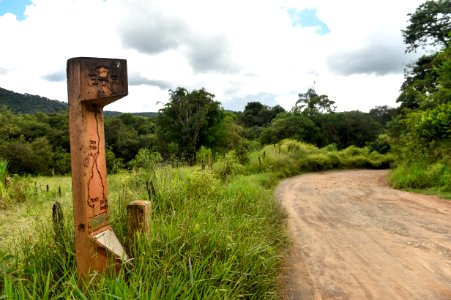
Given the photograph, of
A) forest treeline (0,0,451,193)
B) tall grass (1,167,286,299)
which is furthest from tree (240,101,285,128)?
tall grass (1,167,286,299)

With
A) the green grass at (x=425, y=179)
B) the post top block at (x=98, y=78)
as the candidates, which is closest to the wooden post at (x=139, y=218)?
the post top block at (x=98, y=78)

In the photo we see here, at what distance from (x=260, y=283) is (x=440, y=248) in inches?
124

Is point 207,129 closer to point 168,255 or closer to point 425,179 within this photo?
point 425,179

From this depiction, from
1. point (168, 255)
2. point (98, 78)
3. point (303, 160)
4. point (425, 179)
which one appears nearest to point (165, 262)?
point (168, 255)

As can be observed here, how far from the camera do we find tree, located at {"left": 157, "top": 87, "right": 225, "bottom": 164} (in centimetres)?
3397

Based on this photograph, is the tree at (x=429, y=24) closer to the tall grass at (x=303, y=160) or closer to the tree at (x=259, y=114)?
the tall grass at (x=303, y=160)

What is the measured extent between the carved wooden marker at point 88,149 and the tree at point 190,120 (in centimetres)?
3112

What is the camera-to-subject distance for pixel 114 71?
257 centimetres

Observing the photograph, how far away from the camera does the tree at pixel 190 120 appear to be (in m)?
34.0

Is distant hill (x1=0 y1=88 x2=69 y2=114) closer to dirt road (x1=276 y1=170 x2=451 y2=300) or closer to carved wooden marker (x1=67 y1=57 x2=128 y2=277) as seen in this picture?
dirt road (x1=276 y1=170 x2=451 y2=300)

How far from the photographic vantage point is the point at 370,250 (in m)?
4.98

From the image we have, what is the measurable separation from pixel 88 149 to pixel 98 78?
51 cm

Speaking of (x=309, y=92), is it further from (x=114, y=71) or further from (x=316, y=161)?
(x=114, y=71)

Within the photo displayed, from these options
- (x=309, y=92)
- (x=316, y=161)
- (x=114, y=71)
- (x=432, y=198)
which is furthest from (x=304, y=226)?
(x=309, y=92)
